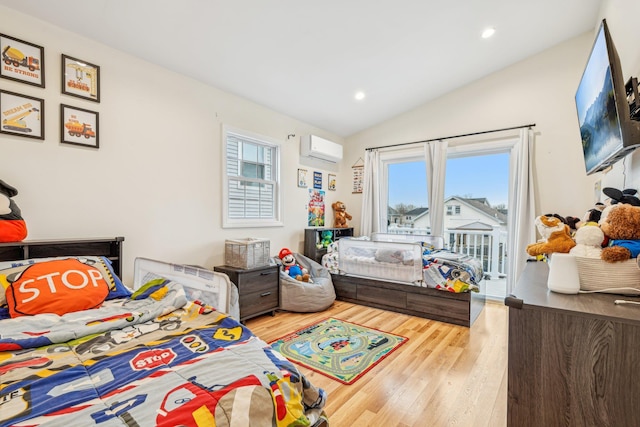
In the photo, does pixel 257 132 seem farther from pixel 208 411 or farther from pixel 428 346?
pixel 208 411

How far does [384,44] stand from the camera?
290cm

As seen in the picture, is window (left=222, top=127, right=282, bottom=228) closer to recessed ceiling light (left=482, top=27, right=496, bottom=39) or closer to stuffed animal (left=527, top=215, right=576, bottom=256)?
recessed ceiling light (left=482, top=27, right=496, bottom=39)

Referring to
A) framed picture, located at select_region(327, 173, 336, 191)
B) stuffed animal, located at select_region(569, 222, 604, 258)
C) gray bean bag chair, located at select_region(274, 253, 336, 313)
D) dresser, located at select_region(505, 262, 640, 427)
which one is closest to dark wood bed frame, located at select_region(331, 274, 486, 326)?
gray bean bag chair, located at select_region(274, 253, 336, 313)

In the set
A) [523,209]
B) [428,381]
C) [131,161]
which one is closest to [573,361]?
[428,381]

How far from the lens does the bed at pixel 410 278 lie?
3.04 m

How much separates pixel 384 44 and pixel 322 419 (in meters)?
3.10

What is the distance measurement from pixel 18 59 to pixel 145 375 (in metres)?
2.41

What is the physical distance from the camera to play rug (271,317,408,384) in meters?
2.14

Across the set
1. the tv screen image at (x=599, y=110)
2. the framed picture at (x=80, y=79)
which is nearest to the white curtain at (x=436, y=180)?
the tv screen image at (x=599, y=110)

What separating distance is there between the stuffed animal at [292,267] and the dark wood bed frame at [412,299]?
0.46 meters

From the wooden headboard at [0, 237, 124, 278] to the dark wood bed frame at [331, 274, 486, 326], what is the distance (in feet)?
8.21

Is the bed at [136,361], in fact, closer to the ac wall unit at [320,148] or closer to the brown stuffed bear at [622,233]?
the brown stuffed bear at [622,233]

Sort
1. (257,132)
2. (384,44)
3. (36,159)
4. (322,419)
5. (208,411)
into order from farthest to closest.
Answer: (257,132)
(384,44)
(36,159)
(322,419)
(208,411)

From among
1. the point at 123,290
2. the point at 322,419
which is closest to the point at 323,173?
the point at 123,290
